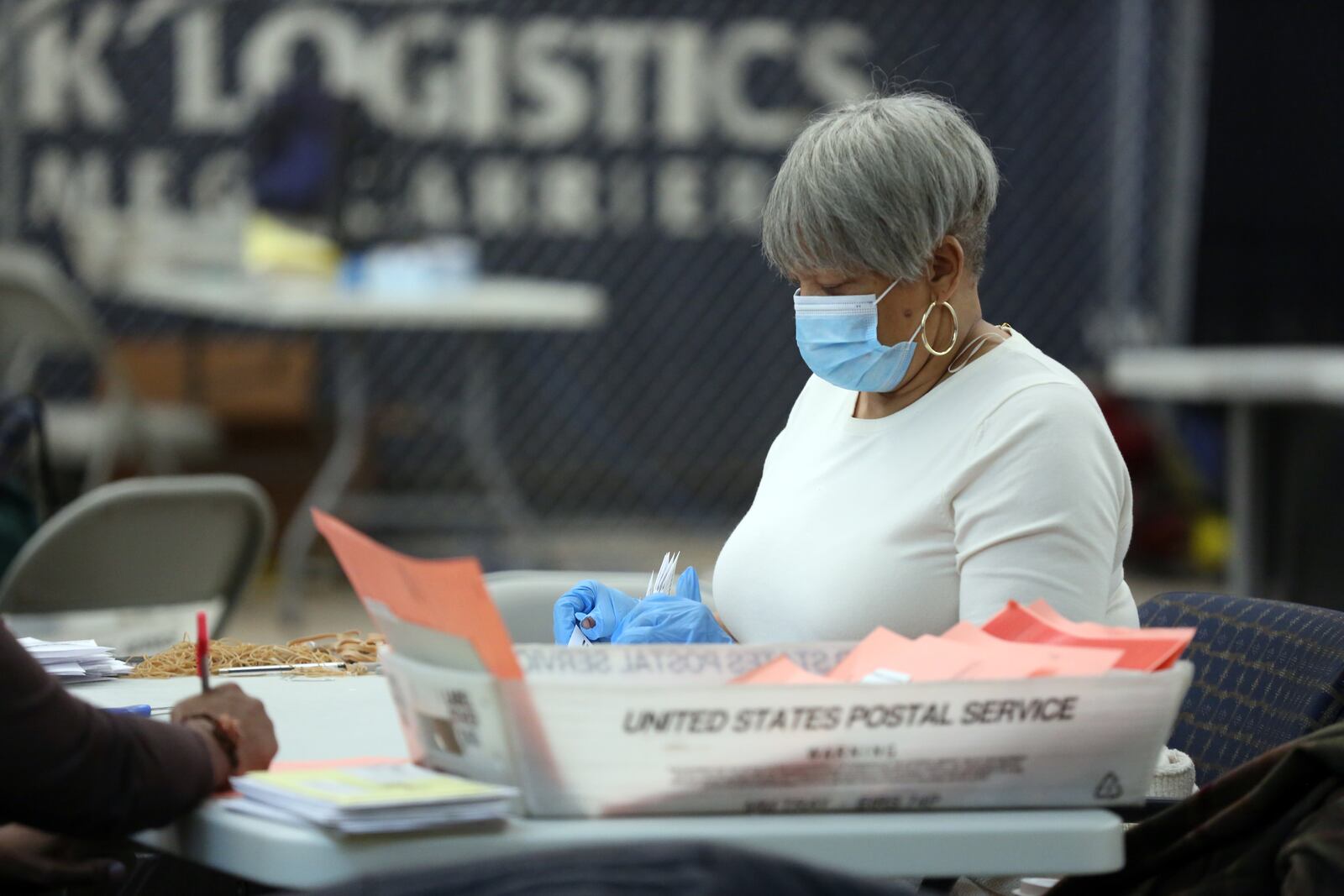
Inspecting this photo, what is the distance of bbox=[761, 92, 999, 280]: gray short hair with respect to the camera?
170 centimetres

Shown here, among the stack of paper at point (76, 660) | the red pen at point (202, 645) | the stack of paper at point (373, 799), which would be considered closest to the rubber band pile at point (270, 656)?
the stack of paper at point (76, 660)

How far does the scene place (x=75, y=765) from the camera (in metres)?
1.12

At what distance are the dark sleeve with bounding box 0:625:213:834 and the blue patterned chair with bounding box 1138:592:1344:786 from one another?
1.01 m

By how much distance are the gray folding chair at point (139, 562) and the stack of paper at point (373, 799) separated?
1.29 metres

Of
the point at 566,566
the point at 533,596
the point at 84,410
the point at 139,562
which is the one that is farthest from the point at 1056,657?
the point at 84,410

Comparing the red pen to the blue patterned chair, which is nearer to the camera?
the red pen

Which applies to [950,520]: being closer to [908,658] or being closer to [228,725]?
[908,658]

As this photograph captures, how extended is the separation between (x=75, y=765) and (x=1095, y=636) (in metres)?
0.68

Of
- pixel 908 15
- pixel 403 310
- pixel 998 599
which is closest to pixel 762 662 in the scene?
pixel 998 599

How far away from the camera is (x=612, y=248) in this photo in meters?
7.42

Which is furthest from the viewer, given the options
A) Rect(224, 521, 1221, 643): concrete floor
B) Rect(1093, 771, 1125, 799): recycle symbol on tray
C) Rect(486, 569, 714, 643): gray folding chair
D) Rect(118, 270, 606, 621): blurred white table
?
Rect(224, 521, 1221, 643): concrete floor

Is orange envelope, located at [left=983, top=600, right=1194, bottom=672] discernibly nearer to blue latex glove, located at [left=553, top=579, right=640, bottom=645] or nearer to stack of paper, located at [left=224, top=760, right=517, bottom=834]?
stack of paper, located at [left=224, top=760, right=517, bottom=834]

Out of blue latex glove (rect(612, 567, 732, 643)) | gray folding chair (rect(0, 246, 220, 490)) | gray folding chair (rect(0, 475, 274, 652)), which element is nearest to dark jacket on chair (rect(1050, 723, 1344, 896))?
Result: blue latex glove (rect(612, 567, 732, 643))

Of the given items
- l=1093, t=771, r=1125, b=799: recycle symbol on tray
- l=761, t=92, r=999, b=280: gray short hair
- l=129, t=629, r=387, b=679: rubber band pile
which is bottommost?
l=129, t=629, r=387, b=679: rubber band pile
